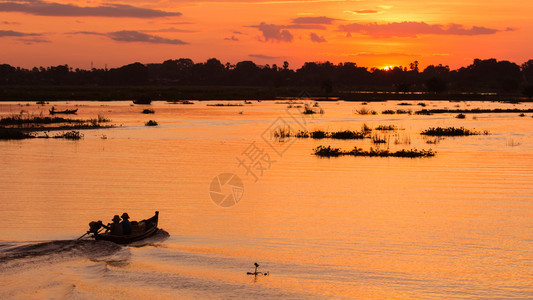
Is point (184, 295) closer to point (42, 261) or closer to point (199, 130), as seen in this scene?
point (42, 261)

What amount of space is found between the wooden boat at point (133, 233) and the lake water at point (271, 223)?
9.4 inches

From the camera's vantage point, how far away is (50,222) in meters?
20.6

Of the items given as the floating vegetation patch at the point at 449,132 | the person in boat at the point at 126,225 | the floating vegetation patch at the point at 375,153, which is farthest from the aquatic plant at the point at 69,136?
the person in boat at the point at 126,225

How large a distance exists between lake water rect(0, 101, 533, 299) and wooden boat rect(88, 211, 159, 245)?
0.78ft

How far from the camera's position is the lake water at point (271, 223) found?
49.6ft

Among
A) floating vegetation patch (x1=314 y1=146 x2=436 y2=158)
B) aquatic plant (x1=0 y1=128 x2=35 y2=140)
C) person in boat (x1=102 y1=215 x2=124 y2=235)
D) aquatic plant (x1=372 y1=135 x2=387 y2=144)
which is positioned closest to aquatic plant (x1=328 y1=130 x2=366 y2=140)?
aquatic plant (x1=372 y1=135 x2=387 y2=144)

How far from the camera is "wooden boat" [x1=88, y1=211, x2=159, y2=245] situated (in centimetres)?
1764

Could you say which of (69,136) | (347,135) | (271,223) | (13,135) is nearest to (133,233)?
(271,223)

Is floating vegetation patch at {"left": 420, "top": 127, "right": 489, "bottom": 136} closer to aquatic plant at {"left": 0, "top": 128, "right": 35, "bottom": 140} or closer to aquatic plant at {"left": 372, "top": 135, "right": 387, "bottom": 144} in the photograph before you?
aquatic plant at {"left": 372, "top": 135, "right": 387, "bottom": 144}

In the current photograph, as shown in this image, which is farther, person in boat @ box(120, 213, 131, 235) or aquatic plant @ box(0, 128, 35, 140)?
aquatic plant @ box(0, 128, 35, 140)

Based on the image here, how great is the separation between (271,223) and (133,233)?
5.26 m

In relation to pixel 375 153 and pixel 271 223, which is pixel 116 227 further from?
pixel 375 153

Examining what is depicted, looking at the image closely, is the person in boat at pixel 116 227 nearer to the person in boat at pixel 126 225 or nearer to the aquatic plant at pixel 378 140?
the person in boat at pixel 126 225

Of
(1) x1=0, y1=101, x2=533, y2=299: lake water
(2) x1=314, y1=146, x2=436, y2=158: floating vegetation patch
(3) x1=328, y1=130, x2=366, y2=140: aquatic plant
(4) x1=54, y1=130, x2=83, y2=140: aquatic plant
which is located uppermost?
(4) x1=54, y1=130, x2=83, y2=140: aquatic plant
